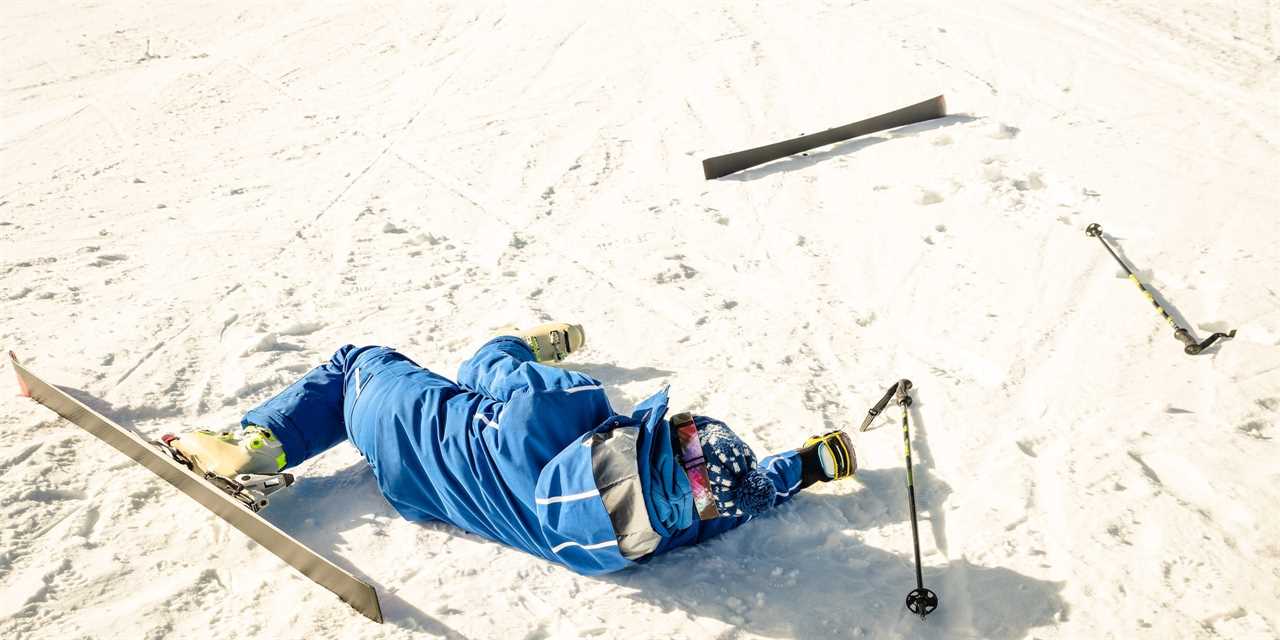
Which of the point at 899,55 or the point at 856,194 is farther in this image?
the point at 899,55

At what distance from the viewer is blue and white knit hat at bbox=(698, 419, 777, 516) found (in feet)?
8.99

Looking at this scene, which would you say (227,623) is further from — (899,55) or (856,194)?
(899,55)

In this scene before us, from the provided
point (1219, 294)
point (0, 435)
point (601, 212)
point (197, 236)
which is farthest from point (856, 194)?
point (0, 435)

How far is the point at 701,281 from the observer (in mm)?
4906

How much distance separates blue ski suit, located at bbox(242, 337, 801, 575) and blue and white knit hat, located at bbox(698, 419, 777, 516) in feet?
0.33

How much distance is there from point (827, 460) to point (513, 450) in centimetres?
114

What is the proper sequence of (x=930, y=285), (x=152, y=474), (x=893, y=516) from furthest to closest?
(x=930, y=285)
(x=152, y=474)
(x=893, y=516)

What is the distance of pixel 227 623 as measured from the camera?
2844 millimetres

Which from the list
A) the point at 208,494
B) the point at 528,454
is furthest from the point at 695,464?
the point at 208,494

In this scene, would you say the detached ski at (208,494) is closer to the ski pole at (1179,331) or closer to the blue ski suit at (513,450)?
the blue ski suit at (513,450)

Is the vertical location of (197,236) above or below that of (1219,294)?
above

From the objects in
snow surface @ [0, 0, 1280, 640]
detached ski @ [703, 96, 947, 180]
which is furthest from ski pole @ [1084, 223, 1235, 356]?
detached ski @ [703, 96, 947, 180]

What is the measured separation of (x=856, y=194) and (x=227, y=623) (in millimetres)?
4146

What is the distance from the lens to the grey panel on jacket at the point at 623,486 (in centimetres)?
264
